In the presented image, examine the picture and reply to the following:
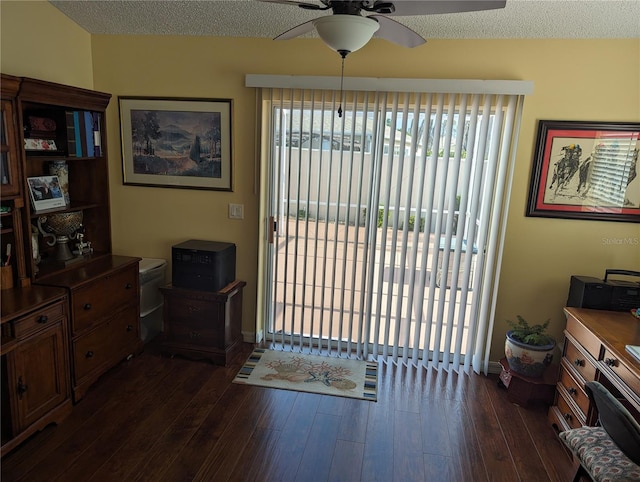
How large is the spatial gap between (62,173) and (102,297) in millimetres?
911

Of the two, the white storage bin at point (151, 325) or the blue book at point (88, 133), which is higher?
the blue book at point (88, 133)

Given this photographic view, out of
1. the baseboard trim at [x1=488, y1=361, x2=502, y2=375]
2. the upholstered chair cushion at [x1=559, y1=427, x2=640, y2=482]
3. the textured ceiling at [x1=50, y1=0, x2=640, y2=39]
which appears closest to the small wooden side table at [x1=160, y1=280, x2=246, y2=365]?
the textured ceiling at [x1=50, y1=0, x2=640, y2=39]

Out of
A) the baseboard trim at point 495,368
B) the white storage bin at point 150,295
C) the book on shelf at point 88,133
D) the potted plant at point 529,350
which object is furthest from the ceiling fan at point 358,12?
the baseboard trim at point 495,368

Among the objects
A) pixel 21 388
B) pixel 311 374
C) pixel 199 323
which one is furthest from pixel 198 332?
pixel 21 388

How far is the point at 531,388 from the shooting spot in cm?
283

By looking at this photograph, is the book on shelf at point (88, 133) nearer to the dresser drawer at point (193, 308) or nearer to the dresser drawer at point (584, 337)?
the dresser drawer at point (193, 308)

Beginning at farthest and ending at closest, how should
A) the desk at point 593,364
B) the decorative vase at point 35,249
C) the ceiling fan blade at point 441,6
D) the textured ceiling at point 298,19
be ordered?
the decorative vase at point 35,249
the textured ceiling at point 298,19
the desk at point 593,364
the ceiling fan blade at point 441,6

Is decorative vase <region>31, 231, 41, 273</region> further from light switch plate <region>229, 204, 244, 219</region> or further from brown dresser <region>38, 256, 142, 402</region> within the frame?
light switch plate <region>229, 204, 244, 219</region>

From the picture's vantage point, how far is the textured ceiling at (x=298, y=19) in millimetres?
2488

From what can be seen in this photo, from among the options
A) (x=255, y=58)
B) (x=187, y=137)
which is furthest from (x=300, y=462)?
(x=255, y=58)

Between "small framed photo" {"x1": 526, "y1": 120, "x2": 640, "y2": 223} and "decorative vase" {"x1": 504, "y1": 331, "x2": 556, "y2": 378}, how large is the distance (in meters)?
0.88

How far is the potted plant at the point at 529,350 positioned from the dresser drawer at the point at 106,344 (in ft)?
8.57

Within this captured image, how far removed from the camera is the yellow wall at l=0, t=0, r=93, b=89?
2.61 m

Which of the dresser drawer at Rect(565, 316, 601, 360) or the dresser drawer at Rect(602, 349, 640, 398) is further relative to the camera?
the dresser drawer at Rect(565, 316, 601, 360)
